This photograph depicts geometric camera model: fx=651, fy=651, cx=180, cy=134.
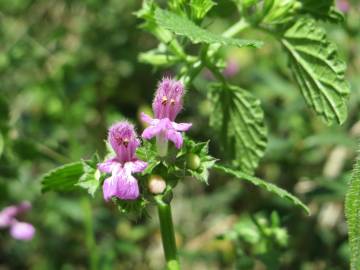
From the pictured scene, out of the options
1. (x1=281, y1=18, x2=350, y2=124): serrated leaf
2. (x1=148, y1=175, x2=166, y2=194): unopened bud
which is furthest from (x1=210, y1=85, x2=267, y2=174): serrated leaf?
(x1=148, y1=175, x2=166, y2=194): unopened bud

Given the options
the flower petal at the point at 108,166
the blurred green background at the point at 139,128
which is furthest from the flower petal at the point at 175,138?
the blurred green background at the point at 139,128

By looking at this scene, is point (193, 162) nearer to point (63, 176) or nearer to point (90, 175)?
point (90, 175)

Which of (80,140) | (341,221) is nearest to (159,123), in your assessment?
(341,221)

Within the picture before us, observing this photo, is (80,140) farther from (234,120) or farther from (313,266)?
(234,120)

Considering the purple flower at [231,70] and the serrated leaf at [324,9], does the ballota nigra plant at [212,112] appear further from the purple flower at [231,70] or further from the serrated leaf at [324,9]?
the purple flower at [231,70]

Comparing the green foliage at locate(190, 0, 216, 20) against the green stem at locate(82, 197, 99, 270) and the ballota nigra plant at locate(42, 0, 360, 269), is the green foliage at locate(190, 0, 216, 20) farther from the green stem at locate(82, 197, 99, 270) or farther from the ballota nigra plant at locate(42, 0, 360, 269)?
the green stem at locate(82, 197, 99, 270)

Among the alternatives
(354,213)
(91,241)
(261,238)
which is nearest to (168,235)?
(354,213)

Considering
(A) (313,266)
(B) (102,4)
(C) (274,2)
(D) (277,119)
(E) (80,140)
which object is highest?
(B) (102,4)

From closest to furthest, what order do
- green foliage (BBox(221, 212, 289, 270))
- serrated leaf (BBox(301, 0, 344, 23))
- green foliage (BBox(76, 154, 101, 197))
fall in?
green foliage (BBox(76, 154, 101, 197))
serrated leaf (BBox(301, 0, 344, 23))
green foliage (BBox(221, 212, 289, 270))
